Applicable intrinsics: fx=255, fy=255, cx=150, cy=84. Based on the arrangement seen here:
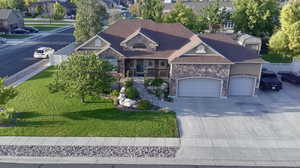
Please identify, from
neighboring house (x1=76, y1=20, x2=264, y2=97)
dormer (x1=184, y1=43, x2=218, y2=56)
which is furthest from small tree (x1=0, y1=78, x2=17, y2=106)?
dormer (x1=184, y1=43, x2=218, y2=56)

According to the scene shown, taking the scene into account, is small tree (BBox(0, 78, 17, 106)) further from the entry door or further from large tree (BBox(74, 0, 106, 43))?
large tree (BBox(74, 0, 106, 43))

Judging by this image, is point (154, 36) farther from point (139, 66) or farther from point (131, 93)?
point (131, 93)

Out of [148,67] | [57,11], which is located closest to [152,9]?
[148,67]

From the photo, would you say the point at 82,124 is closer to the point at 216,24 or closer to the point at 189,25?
the point at 189,25

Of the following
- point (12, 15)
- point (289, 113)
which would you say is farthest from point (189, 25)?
point (12, 15)

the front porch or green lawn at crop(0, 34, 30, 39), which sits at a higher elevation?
green lawn at crop(0, 34, 30, 39)

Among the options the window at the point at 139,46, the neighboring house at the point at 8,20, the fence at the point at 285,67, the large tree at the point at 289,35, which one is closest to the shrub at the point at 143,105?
the window at the point at 139,46

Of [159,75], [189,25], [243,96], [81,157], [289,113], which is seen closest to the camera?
[81,157]
